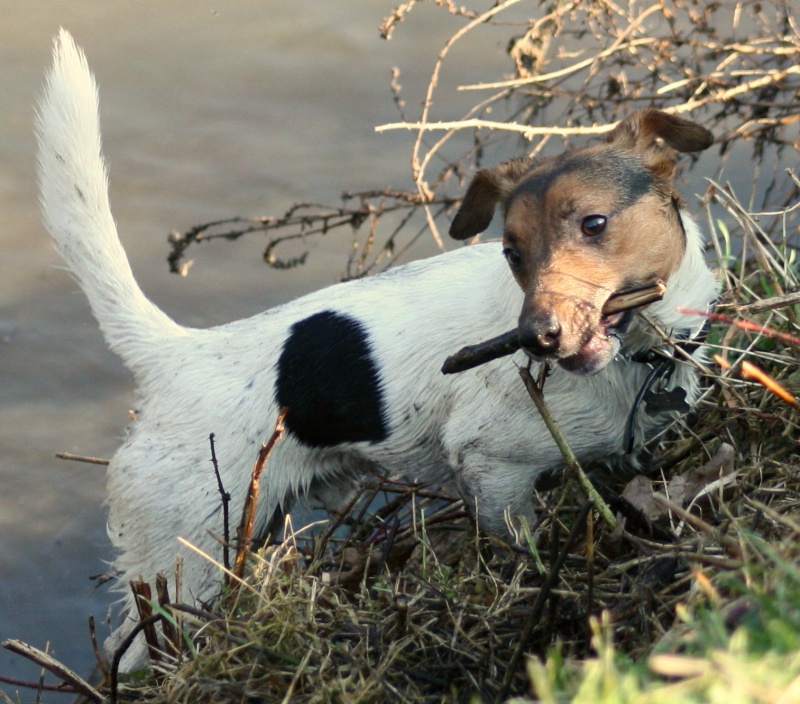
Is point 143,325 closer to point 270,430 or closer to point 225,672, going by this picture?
point 270,430

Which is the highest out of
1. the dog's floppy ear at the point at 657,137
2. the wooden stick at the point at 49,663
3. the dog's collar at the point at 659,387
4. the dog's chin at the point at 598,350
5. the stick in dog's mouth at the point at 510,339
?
the dog's floppy ear at the point at 657,137

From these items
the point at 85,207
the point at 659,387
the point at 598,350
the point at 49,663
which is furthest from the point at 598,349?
the point at 85,207

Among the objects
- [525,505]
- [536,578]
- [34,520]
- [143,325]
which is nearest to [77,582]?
[34,520]

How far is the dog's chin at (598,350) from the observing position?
319cm

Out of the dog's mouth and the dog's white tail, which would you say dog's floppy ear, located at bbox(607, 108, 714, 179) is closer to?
the dog's mouth

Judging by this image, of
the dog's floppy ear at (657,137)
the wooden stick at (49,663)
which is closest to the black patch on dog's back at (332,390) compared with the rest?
the dog's floppy ear at (657,137)

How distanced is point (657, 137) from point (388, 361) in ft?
3.79

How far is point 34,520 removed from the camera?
5.49m

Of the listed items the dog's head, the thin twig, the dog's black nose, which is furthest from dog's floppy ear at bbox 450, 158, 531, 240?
the thin twig

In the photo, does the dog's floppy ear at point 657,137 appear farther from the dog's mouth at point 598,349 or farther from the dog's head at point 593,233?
the dog's mouth at point 598,349

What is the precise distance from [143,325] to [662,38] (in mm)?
2829

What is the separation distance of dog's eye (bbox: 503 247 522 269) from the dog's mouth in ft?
1.09

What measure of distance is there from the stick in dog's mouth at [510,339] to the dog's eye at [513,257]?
1.02 feet

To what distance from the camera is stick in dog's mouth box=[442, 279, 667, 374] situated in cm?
300
